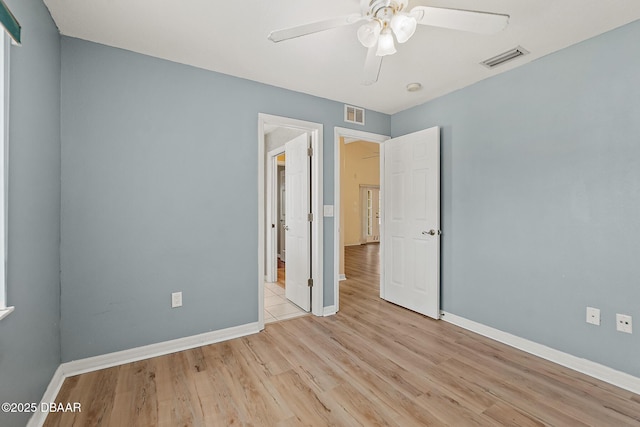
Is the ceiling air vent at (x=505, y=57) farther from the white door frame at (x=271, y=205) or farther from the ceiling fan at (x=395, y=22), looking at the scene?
the white door frame at (x=271, y=205)

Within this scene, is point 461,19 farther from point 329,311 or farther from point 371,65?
point 329,311

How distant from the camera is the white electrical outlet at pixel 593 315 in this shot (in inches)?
83.7

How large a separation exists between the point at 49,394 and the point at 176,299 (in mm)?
917

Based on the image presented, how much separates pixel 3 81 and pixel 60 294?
1.51 metres

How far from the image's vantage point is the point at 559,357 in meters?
2.31

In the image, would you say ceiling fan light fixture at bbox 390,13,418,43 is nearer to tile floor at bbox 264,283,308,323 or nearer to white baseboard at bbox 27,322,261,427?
white baseboard at bbox 27,322,261,427

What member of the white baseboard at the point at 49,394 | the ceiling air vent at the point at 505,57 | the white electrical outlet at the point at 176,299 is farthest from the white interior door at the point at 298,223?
the white baseboard at the point at 49,394

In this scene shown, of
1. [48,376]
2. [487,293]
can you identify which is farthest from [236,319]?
[487,293]

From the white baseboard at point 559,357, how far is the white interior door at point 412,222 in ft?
1.37

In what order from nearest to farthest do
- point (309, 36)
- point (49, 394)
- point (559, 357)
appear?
1. point (49, 394)
2. point (309, 36)
3. point (559, 357)

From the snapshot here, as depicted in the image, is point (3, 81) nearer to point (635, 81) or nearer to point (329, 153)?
point (329, 153)

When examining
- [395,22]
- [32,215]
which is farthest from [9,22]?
[395,22]

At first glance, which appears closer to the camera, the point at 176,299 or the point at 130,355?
the point at 130,355

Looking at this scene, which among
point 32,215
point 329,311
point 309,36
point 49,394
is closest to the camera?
point 32,215
